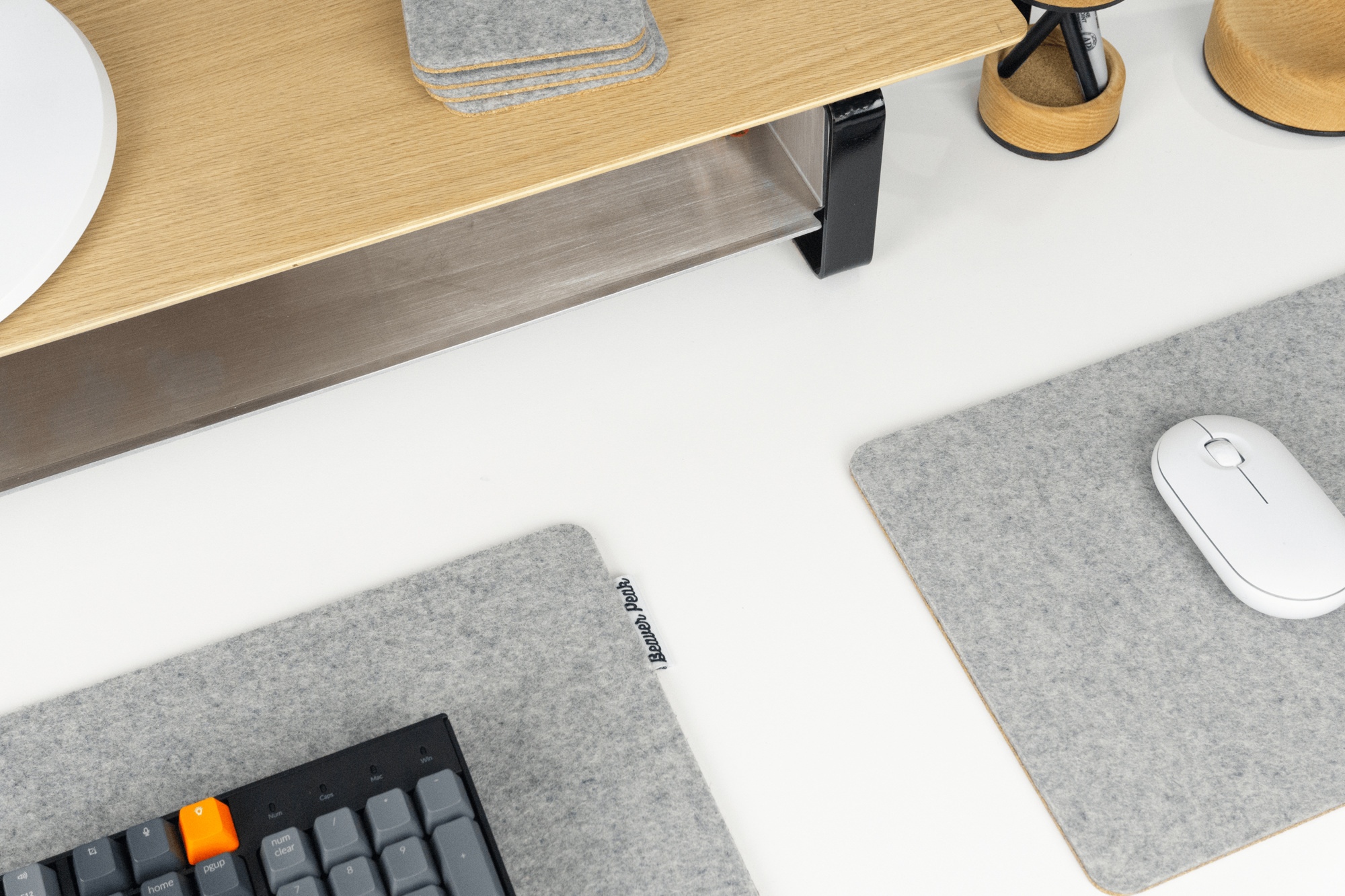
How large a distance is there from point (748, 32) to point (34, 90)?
1.30 feet

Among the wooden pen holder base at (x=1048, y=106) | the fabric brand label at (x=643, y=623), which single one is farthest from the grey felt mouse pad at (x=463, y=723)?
the wooden pen holder base at (x=1048, y=106)

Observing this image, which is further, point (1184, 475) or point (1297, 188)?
point (1297, 188)

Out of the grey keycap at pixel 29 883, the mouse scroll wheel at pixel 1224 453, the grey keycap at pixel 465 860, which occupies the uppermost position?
the grey keycap at pixel 29 883

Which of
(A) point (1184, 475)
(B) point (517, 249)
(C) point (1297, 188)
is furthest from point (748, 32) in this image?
(C) point (1297, 188)

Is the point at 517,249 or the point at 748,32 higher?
the point at 748,32

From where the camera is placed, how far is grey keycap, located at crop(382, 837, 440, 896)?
1.66 ft

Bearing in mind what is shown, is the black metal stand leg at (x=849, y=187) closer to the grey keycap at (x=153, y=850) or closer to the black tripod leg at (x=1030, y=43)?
→ the black tripod leg at (x=1030, y=43)

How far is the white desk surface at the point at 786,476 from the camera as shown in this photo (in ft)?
2.00

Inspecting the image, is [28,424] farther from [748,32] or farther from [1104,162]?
[1104,162]

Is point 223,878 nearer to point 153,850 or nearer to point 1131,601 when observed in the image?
point 153,850

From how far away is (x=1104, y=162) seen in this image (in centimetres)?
85

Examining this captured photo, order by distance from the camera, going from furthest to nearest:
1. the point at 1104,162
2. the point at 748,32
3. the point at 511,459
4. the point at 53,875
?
the point at 1104,162, the point at 511,459, the point at 748,32, the point at 53,875

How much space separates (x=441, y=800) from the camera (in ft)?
1.74

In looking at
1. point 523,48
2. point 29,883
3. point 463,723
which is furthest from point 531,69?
point 29,883
